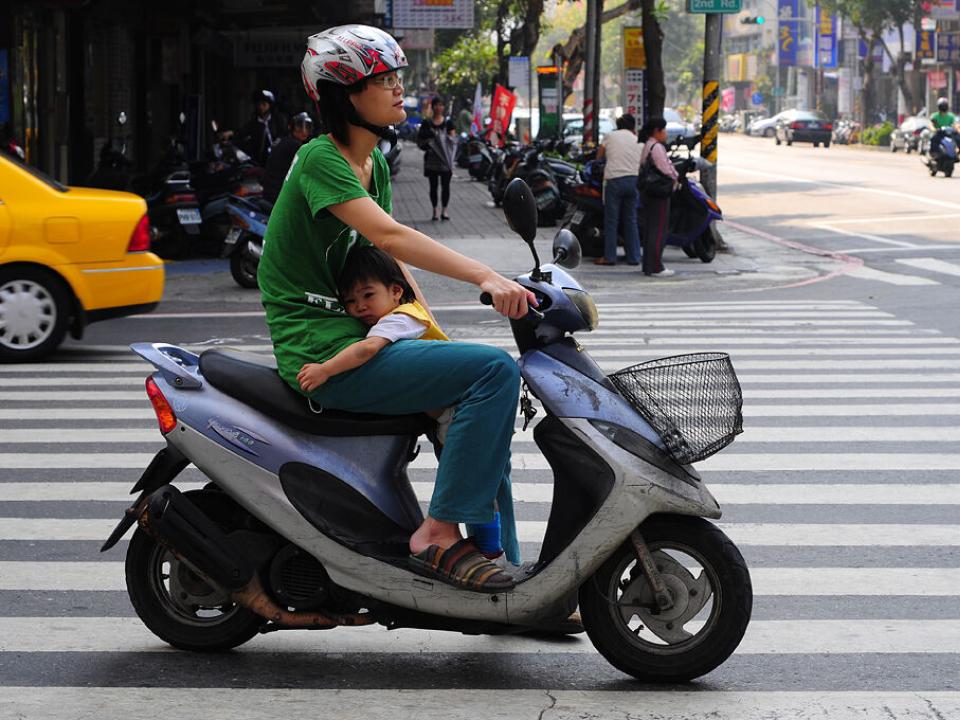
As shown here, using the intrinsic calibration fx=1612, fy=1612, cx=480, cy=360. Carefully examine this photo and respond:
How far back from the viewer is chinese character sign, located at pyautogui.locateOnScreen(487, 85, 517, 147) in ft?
117

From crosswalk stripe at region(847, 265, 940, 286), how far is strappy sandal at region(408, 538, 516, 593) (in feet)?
42.3

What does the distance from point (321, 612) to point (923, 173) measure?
37.3 meters

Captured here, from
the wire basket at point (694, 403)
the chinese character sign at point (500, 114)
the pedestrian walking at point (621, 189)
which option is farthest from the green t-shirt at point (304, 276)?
the chinese character sign at point (500, 114)

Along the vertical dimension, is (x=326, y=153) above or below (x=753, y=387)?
above

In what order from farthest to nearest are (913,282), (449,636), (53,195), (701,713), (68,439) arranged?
(913,282) < (53,195) < (68,439) < (449,636) < (701,713)

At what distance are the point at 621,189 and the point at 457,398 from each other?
14333mm

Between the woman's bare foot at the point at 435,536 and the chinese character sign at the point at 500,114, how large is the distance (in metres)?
31.2

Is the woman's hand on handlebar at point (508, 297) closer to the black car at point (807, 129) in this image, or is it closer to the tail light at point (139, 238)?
the tail light at point (139, 238)

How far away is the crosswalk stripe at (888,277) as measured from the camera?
16.7 meters

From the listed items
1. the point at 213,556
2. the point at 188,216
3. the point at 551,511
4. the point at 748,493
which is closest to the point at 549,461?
the point at 551,511

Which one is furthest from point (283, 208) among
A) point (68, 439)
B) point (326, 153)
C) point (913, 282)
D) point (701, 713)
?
point (913, 282)

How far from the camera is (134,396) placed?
982 centimetres

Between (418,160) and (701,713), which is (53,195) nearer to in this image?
(701,713)

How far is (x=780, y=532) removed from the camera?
651 cm
